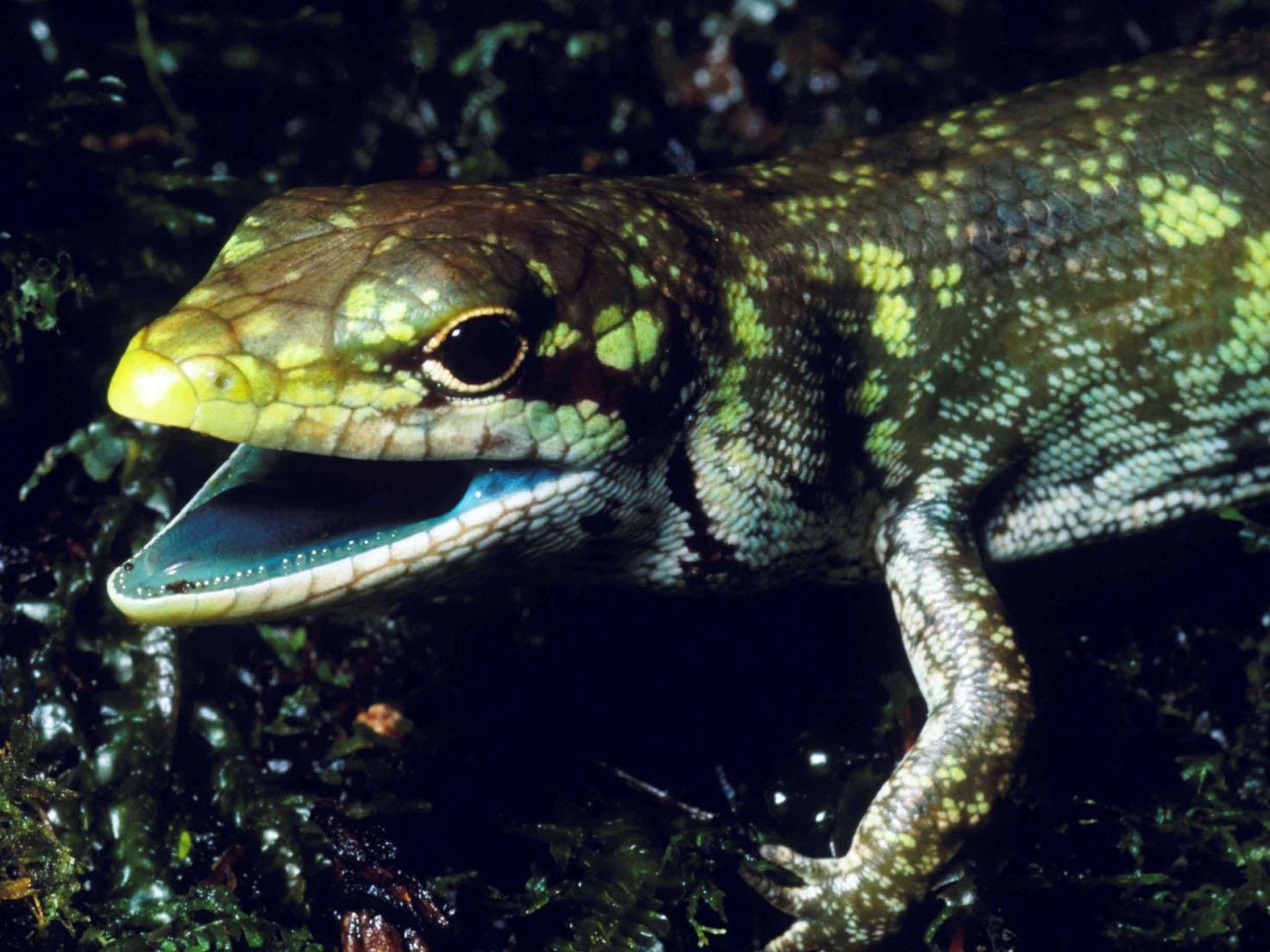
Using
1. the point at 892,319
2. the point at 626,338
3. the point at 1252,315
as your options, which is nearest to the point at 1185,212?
the point at 1252,315

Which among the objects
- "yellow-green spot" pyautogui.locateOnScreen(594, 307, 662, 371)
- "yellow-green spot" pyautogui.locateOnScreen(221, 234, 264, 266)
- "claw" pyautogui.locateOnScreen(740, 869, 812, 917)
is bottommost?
"claw" pyautogui.locateOnScreen(740, 869, 812, 917)

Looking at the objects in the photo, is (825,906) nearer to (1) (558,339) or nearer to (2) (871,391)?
(2) (871,391)

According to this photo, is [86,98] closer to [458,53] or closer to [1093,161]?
[458,53]

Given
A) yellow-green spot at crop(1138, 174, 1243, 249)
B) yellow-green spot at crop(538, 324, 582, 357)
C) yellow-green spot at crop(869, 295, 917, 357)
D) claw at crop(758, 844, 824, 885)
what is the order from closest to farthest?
yellow-green spot at crop(538, 324, 582, 357) → claw at crop(758, 844, 824, 885) → yellow-green spot at crop(869, 295, 917, 357) → yellow-green spot at crop(1138, 174, 1243, 249)

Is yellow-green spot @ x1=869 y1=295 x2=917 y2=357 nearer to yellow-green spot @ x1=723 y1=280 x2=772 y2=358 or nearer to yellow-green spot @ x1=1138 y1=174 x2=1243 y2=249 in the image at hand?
yellow-green spot @ x1=723 y1=280 x2=772 y2=358

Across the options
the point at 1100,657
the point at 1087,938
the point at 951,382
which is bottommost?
the point at 1087,938

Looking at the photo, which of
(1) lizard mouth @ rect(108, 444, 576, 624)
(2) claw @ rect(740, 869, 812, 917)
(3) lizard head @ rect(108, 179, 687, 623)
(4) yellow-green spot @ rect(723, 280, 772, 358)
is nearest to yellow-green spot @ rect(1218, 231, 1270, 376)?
(4) yellow-green spot @ rect(723, 280, 772, 358)

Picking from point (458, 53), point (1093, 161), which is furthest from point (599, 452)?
point (458, 53)
